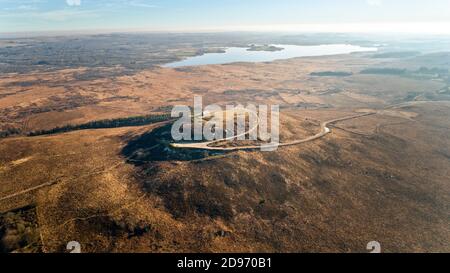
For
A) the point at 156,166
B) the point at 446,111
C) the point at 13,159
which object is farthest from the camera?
the point at 446,111

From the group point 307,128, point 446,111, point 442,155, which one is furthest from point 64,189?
point 446,111

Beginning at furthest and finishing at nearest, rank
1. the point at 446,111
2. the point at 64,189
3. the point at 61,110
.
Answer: the point at 61,110
the point at 446,111
the point at 64,189

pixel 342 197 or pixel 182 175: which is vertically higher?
pixel 182 175

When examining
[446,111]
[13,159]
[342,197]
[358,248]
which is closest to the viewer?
[358,248]

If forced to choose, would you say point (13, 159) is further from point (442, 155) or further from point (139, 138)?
point (442, 155)

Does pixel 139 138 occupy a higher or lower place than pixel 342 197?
higher

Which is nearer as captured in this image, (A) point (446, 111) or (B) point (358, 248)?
(B) point (358, 248)

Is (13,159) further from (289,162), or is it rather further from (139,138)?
(289,162)

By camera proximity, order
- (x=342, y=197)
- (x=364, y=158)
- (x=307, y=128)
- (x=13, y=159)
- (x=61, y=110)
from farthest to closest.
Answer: (x=61, y=110) < (x=307, y=128) < (x=364, y=158) < (x=13, y=159) < (x=342, y=197)

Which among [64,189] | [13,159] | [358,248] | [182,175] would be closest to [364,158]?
[358,248]
